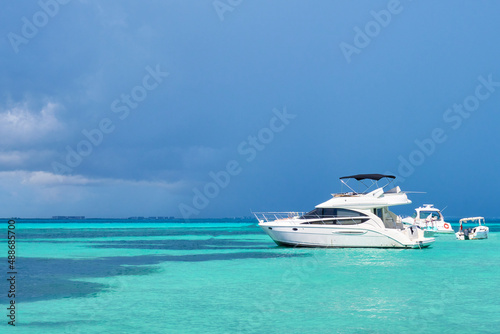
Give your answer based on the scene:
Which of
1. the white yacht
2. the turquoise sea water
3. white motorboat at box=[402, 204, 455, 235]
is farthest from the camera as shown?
white motorboat at box=[402, 204, 455, 235]

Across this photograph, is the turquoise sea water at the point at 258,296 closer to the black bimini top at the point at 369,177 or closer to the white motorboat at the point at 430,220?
the black bimini top at the point at 369,177

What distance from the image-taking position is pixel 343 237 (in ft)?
112

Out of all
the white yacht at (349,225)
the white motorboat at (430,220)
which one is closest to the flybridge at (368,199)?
the white yacht at (349,225)

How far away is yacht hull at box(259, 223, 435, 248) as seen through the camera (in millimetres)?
33969

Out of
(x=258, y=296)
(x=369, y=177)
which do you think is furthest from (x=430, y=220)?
(x=258, y=296)

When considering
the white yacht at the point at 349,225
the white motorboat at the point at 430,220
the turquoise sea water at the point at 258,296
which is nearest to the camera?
the turquoise sea water at the point at 258,296

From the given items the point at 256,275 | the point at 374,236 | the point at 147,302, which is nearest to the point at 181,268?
the point at 256,275

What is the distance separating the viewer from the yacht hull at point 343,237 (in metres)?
34.0

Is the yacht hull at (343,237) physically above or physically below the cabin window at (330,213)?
below

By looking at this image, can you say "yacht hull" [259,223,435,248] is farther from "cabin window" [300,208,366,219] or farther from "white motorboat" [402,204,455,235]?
"white motorboat" [402,204,455,235]

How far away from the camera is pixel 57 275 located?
920 inches

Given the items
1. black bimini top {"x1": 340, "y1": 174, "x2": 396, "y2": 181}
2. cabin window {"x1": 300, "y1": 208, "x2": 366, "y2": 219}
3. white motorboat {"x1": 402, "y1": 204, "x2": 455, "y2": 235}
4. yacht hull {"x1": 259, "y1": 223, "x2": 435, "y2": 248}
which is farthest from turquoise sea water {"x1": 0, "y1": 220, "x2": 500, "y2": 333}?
white motorboat {"x1": 402, "y1": 204, "x2": 455, "y2": 235}

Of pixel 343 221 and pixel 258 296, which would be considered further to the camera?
pixel 343 221

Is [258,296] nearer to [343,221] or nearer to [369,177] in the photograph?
[343,221]
